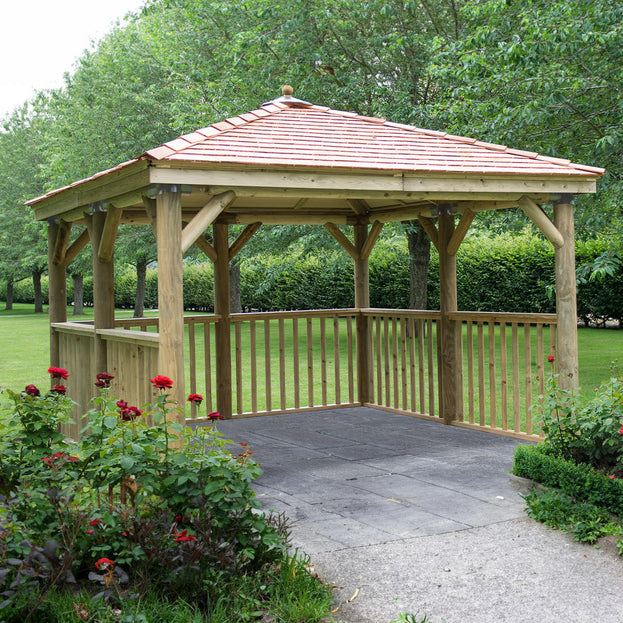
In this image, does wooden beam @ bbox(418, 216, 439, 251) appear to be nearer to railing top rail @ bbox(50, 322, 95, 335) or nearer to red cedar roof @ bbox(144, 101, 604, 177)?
red cedar roof @ bbox(144, 101, 604, 177)

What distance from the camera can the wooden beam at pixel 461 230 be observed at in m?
8.08

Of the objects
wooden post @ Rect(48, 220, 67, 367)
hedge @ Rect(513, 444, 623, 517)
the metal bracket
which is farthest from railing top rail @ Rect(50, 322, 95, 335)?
hedge @ Rect(513, 444, 623, 517)

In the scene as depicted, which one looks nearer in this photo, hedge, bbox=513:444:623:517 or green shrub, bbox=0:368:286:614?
green shrub, bbox=0:368:286:614

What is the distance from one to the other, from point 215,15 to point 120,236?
6.27 metres

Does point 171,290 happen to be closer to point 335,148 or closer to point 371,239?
point 335,148

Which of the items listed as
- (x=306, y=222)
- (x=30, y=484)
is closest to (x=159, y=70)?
(x=306, y=222)

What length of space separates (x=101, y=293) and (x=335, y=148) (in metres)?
2.51

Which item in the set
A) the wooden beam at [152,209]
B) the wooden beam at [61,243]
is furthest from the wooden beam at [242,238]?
the wooden beam at [152,209]

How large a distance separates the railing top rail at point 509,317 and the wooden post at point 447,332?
6.6 inches

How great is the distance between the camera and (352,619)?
3525 millimetres

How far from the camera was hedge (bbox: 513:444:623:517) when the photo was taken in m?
4.67

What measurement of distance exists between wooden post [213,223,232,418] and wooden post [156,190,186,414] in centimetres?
342

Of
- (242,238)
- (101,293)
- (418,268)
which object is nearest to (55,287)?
(101,293)

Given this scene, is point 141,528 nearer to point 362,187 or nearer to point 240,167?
point 240,167
